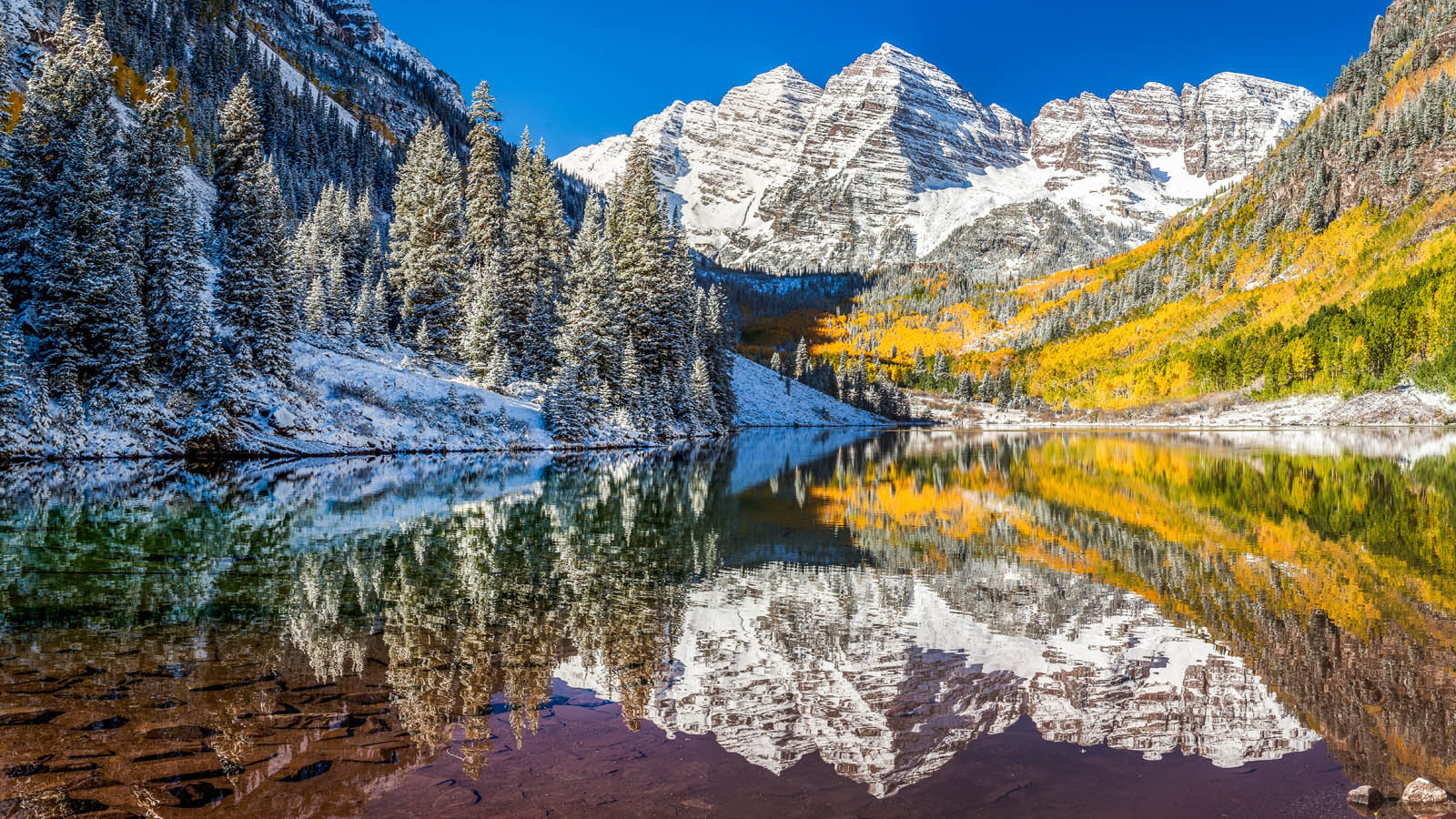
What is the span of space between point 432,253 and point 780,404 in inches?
3523

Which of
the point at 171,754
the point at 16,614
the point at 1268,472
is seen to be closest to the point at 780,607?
the point at 171,754

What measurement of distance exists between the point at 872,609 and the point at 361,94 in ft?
655

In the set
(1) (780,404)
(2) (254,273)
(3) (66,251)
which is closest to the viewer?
(3) (66,251)

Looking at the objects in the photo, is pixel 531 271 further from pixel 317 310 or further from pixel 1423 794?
pixel 1423 794

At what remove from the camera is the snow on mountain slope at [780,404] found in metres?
136

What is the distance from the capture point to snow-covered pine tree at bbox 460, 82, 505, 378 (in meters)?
61.2

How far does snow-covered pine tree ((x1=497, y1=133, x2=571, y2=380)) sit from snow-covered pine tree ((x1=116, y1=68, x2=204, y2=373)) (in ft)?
71.9

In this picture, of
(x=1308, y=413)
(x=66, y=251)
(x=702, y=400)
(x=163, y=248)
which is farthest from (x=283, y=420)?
(x=1308, y=413)

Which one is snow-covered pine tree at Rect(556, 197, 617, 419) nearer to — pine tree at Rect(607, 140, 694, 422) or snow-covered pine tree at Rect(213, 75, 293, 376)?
pine tree at Rect(607, 140, 694, 422)

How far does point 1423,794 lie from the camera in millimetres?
6586

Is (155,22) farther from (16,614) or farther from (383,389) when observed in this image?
(16,614)

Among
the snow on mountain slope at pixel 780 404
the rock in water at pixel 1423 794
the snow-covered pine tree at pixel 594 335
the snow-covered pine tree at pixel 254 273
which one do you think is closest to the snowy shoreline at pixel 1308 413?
the snow on mountain slope at pixel 780 404

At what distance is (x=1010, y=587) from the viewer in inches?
597

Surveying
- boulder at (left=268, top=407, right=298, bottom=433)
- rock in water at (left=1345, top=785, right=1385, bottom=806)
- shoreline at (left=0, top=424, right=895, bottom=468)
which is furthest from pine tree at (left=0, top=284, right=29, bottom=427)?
rock in water at (left=1345, top=785, right=1385, bottom=806)
